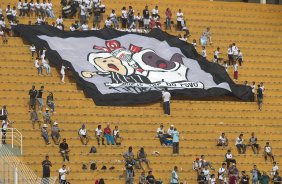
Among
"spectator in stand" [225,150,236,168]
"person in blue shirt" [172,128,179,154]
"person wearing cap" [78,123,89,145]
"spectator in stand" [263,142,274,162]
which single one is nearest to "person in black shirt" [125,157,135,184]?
"person wearing cap" [78,123,89,145]

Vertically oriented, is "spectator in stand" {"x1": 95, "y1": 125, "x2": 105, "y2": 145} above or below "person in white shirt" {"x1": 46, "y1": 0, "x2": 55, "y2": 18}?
below

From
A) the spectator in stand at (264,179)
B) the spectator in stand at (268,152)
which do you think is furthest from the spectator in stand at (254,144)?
the spectator in stand at (264,179)

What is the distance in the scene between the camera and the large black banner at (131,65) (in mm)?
50406

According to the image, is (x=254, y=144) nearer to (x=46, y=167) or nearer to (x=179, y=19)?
(x=46, y=167)

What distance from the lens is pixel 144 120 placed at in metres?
48.9

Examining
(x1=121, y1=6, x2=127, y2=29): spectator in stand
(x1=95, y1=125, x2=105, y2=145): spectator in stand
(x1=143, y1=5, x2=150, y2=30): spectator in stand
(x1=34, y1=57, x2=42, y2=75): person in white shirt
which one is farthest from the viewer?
(x1=143, y1=5, x2=150, y2=30): spectator in stand

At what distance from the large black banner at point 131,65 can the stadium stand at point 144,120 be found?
54cm

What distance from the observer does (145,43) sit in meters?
54.5

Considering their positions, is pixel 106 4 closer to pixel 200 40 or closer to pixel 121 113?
pixel 200 40

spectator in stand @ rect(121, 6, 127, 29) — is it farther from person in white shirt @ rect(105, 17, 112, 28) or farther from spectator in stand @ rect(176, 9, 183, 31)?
spectator in stand @ rect(176, 9, 183, 31)

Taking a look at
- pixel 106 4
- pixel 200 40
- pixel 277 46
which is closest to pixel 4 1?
pixel 106 4

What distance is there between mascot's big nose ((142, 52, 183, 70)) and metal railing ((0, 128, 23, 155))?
10.1 m

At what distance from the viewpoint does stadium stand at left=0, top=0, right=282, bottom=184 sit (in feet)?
148

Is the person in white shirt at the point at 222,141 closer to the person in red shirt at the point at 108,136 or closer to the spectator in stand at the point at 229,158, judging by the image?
the spectator in stand at the point at 229,158
